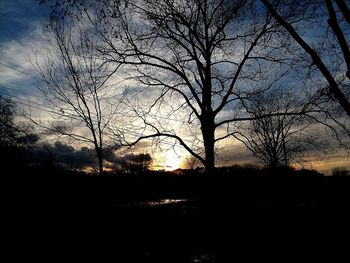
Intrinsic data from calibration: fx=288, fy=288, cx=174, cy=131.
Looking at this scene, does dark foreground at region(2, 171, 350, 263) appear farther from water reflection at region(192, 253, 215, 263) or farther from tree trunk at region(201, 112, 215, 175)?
tree trunk at region(201, 112, 215, 175)

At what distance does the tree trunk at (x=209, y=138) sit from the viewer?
1373 centimetres

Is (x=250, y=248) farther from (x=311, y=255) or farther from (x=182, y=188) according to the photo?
(x=182, y=188)

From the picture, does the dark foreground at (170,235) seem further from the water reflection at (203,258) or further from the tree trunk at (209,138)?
the tree trunk at (209,138)

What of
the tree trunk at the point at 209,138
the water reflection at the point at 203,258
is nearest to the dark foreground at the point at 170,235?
the water reflection at the point at 203,258

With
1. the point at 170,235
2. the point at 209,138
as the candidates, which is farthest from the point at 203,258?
the point at 209,138

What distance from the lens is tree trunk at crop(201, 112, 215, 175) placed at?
13.7m

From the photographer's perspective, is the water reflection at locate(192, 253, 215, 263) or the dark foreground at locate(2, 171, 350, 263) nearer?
the water reflection at locate(192, 253, 215, 263)

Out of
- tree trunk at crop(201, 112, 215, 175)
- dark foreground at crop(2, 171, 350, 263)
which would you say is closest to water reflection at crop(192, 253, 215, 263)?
dark foreground at crop(2, 171, 350, 263)

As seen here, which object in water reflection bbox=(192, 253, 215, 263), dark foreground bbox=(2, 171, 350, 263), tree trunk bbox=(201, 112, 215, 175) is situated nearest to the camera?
water reflection bbox=(192, 253, 215, 263)

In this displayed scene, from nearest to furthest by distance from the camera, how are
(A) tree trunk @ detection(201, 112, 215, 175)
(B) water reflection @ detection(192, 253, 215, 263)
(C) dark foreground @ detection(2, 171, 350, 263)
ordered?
(B) water reflection @ detection(192, 253, 215, 263)
(C) dark foreground @ detection(2, 171, 350, 263)
(A) tree trunk @ detection(201, 112, 215, 175)

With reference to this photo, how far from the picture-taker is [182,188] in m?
24.5

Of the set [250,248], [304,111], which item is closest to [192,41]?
[304,111]

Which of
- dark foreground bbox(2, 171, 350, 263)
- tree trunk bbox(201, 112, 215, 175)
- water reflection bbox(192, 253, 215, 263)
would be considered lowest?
water reflection bbox(192, 253, 215, 263)

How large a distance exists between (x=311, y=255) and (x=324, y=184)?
2326 centimetres
